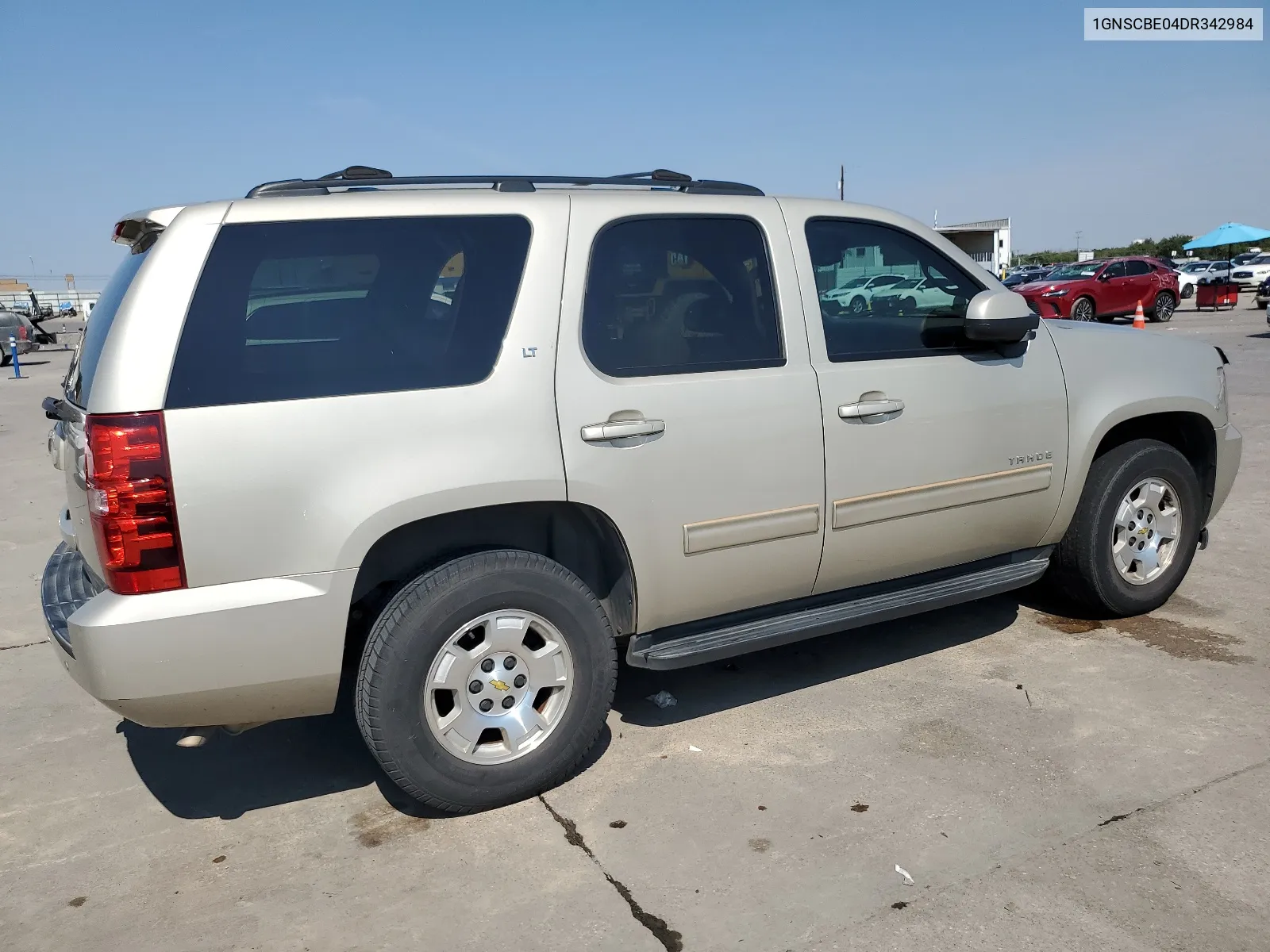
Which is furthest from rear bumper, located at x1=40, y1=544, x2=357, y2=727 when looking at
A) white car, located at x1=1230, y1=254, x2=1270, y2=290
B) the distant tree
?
the distant tree

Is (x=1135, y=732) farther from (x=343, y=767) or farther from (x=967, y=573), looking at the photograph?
(x=343, y=767)

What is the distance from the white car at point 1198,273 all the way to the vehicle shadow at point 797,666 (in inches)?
1318

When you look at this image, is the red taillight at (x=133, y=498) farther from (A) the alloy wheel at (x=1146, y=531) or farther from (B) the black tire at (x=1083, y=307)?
(B) the black tire at (x=1083, y=307)

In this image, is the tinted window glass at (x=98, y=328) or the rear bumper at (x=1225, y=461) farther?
the rear bumper at (x=1225, y=461)

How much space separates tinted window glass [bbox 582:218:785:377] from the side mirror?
33.1 inches

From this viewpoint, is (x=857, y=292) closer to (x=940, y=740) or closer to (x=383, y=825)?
(x=940, y=740)

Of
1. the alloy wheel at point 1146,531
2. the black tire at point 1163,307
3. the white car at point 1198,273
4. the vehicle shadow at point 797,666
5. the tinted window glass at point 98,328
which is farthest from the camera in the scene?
the white car at point 1198,273

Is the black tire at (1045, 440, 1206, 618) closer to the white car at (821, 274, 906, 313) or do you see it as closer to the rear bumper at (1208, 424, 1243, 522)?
the rear bumper at (1208, 424, 1243, 522)

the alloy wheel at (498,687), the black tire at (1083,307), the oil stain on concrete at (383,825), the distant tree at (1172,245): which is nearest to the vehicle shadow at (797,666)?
the alloy wheel at (498,687)

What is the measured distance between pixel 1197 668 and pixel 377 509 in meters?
3.41

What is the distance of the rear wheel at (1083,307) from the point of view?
918 inches

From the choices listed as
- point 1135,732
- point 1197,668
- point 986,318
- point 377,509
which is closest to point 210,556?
point 377,509

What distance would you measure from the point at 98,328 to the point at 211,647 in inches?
43.8

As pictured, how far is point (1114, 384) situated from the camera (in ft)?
14.7
